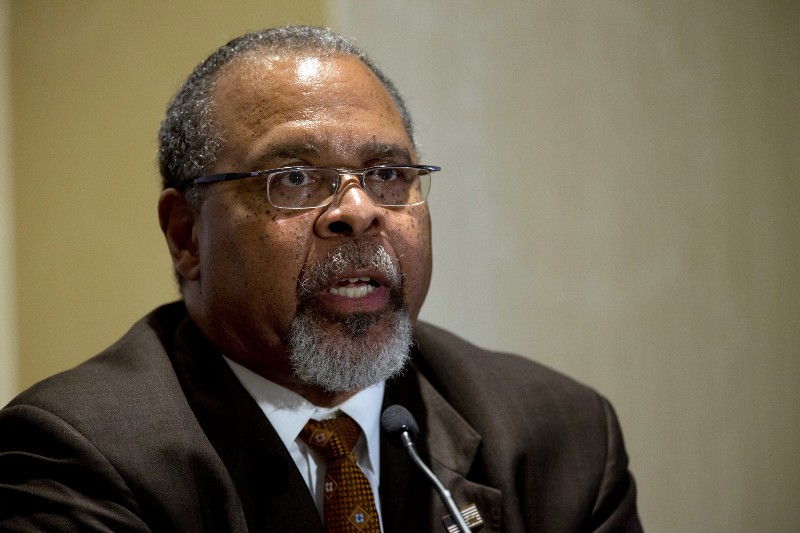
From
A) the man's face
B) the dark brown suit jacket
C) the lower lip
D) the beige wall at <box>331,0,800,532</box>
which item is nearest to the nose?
the man's face

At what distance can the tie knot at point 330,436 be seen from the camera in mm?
1728

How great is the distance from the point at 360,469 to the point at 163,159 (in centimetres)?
77

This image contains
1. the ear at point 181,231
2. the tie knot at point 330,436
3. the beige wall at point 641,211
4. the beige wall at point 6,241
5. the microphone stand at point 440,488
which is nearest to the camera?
the microphone stand at point 440,488

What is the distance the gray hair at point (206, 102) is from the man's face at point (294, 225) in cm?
3

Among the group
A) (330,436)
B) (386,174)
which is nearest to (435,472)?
(330,436)

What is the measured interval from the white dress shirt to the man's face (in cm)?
3

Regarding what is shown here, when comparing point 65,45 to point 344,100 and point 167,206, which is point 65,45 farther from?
point 344,100

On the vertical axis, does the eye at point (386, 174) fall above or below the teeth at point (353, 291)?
above

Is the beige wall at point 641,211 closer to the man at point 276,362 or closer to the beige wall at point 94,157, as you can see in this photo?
the beige wall at point 94,157

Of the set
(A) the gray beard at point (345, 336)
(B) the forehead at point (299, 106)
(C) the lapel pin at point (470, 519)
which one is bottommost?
(C) the lapel pin at point (470, 519)

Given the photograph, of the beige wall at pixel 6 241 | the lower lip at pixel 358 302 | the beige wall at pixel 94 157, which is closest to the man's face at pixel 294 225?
the lower lip at pixel 358 302

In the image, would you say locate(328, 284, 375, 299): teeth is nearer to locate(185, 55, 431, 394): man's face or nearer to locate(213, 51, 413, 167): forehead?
locate(185, 55, 431, 394): man's face

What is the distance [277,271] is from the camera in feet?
5.38

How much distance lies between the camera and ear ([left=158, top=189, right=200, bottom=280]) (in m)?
1.83
